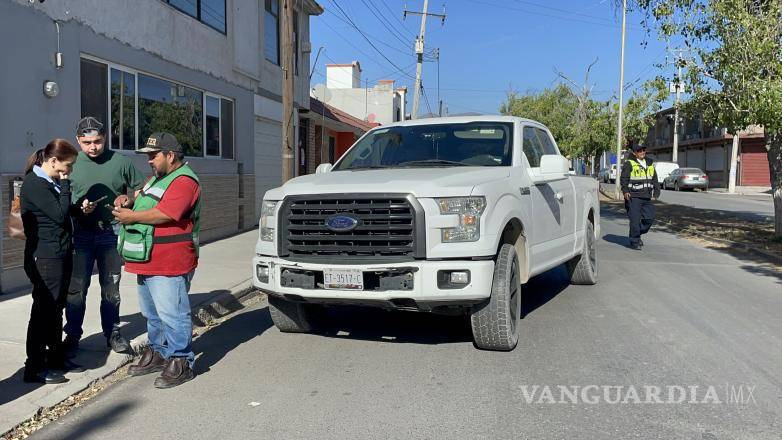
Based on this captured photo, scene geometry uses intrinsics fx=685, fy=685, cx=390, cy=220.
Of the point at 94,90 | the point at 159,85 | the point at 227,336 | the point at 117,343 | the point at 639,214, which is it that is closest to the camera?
the point at 117,343

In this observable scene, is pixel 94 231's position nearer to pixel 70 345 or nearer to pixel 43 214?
pixel 43 214

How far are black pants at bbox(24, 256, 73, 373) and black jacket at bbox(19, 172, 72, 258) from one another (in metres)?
0.07

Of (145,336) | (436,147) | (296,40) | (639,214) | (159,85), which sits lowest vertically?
(145,336)

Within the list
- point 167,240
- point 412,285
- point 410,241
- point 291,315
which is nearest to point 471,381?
point 412,285

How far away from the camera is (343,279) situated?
511 centimetres

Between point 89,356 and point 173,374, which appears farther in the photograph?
point 89,356

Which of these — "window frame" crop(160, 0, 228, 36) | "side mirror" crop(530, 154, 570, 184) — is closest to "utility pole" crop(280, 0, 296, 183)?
"window frame" crop(160, 0, 228, 36)

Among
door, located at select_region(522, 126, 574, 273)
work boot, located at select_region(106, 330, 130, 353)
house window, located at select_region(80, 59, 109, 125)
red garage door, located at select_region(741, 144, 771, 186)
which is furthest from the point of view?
red garage door, located at select_region(741, 144, 771, 186)

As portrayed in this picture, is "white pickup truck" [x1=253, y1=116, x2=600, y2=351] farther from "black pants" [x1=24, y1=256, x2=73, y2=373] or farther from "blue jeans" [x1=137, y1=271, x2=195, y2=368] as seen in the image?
"black pants" [x1=24, y1=256, x2=73, y2=373]

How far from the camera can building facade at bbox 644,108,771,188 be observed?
4538 cm

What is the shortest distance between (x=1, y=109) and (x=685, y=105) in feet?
39.8

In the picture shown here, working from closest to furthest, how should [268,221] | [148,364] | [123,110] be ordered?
[148,364], [268,221], [123,110]

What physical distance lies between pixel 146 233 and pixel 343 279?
4.69 feet

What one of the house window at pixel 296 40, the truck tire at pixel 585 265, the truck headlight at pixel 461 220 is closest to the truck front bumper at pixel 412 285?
the truck headlight at pixel 461 220
